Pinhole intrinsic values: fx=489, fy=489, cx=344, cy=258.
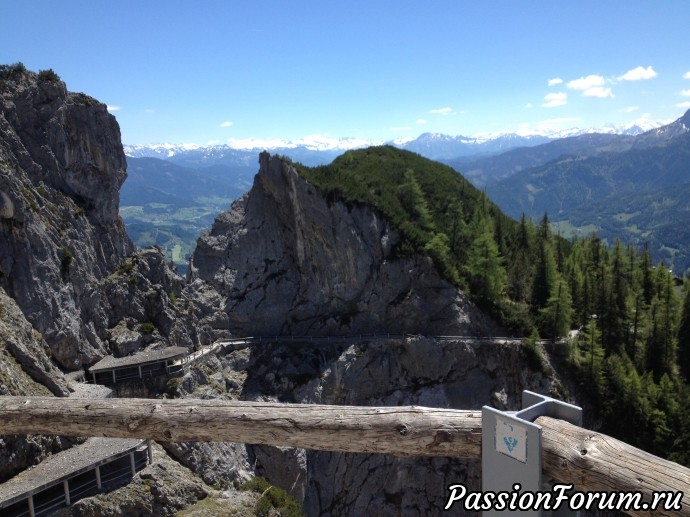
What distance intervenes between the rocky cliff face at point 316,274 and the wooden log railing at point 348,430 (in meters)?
45.3

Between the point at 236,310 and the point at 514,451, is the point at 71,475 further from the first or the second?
the point at 236,310

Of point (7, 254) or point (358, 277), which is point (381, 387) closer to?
point (358, 277)

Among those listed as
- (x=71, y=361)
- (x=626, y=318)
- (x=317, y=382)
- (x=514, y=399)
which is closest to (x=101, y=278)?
(x=71, y=361)

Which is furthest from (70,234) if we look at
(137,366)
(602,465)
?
(602,465)

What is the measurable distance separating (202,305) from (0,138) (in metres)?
24.7

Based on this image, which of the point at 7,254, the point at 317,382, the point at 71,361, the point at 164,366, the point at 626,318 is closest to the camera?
the point at 7,254

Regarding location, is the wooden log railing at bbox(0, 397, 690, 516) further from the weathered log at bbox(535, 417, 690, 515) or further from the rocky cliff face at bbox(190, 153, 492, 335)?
the rocky cliff face at bbox(190, 153, 492, 335)

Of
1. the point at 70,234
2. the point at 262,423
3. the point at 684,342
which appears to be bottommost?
the point at 684,342

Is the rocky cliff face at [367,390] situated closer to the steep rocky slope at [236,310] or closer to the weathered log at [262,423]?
the steep rocky slope at [236,310]

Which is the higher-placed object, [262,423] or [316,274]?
[262,423]

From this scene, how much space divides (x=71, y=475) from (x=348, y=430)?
19.7 meters

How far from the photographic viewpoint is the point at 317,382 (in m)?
45.5

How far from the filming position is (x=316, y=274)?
178 ft

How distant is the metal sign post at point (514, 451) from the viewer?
12.7ft
